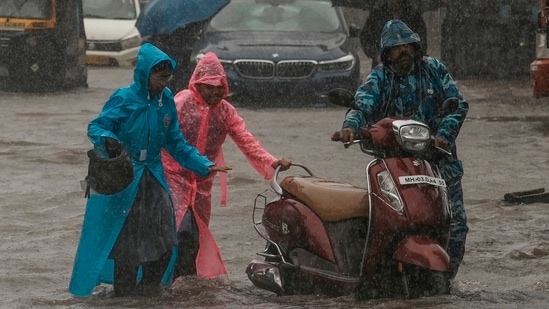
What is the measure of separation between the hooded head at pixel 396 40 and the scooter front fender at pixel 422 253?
1043 mm

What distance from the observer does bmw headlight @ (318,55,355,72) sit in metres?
20.1

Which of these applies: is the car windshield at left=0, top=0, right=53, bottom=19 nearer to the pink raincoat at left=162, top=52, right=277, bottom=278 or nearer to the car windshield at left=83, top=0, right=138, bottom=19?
the car windshield at left=83, top=0, right=138, bottom=19

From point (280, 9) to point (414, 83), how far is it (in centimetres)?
1389

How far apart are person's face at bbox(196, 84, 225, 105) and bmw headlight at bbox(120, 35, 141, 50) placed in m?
19.4

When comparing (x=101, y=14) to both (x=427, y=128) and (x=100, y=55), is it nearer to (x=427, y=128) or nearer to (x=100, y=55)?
(x=100, y=55)

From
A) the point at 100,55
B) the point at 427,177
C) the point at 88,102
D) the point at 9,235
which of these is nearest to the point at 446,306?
the point at 427,177

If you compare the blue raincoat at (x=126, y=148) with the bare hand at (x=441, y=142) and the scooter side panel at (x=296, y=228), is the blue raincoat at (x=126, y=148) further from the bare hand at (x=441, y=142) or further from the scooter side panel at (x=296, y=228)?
the bare hand at (x=441, y=142)

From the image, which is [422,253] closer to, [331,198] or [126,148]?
[331,198]

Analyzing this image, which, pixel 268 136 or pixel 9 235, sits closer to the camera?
pixel 9 235

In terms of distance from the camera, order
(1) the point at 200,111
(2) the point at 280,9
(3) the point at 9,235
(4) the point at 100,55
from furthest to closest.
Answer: (4) the point at 100,55, (2) the point at 280,9, (3) the point at 9,235, (1) the point at 200,111

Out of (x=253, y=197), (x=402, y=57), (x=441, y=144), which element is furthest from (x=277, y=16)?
(x=441, y=144)

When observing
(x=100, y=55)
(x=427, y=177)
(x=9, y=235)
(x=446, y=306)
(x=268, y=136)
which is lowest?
(x=100, y=55)

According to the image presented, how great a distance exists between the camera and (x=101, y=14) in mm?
29000

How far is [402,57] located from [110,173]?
158cm
